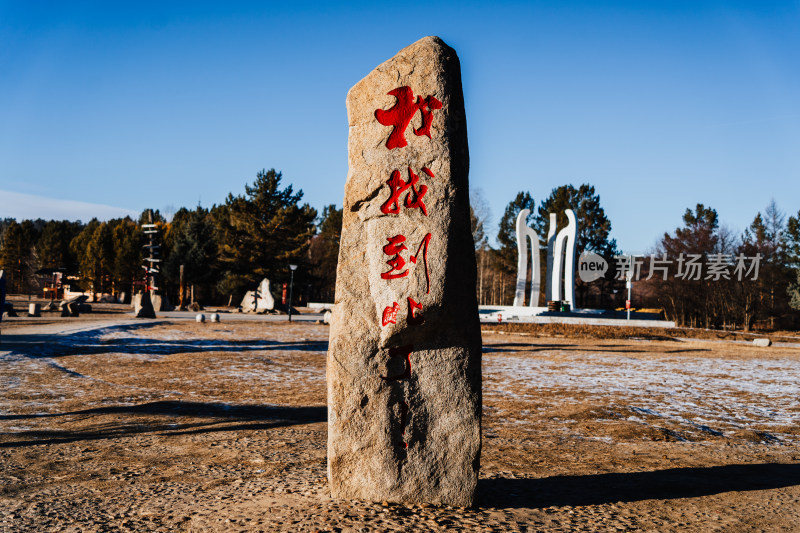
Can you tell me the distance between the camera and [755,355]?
62.1 feet

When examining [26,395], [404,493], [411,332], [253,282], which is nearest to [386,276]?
[411,332]

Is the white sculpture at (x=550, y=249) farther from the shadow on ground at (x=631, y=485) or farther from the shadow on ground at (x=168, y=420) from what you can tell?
the shadow on ground at (x=631, y=485)

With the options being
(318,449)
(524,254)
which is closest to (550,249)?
(524,254)

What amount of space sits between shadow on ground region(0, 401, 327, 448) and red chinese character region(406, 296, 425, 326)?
145 inches

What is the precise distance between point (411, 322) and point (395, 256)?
52 cm

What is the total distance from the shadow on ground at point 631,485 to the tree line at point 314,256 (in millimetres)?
33087

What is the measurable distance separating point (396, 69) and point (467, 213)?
126 cm

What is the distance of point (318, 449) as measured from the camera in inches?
246

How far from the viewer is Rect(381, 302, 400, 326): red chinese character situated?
14.4 feet

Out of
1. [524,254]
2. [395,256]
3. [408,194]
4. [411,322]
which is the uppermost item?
[524,254]

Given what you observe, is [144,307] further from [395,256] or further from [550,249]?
[395,256]

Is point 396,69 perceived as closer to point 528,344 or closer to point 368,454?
point 368,454

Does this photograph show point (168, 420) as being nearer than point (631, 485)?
No

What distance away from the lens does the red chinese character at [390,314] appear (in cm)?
438
